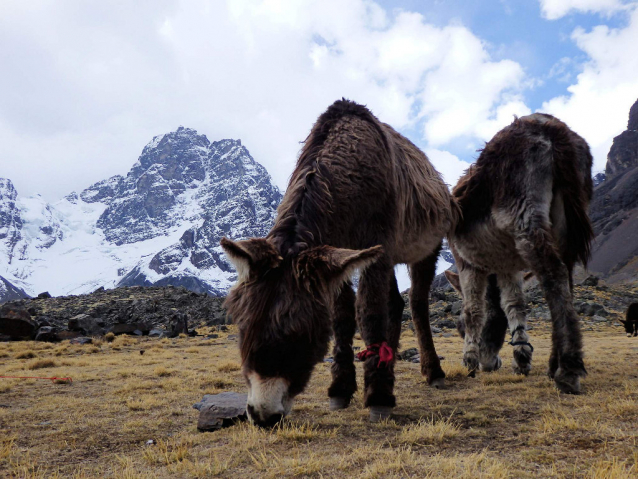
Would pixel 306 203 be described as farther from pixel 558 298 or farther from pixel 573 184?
pixel 573 184

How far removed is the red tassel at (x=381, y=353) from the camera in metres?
3.77

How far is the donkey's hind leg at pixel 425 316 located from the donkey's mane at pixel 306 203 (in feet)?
7.44

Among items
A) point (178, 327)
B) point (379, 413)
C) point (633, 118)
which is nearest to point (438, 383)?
point (379, 413)

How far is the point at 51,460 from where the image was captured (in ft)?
11.1

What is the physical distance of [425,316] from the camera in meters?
5.90

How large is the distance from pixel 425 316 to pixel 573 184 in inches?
98.2

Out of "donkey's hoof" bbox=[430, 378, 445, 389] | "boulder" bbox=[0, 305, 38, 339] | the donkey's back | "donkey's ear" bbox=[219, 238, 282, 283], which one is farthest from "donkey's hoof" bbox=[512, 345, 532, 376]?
"boulder" bbox=[0, 305, 38, 339]

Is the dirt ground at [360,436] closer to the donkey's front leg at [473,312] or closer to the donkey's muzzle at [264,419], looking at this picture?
the donkey's muzzle at [264,419]

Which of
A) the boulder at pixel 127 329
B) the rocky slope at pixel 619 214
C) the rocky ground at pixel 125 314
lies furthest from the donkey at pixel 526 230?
the rocky slope at pixel 619 214

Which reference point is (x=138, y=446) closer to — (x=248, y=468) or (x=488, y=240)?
(x=248, y=468)

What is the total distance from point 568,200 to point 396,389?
3.22m

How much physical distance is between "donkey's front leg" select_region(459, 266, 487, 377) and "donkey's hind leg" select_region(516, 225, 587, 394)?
1642mm

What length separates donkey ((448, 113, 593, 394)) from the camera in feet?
15.8

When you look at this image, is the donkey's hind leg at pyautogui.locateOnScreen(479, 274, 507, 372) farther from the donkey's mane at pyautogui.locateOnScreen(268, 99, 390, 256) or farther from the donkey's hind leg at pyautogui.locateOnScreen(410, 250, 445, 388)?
the donkey's mane at pyautogui.locateOnScreen(268, 99, 390, 256)
